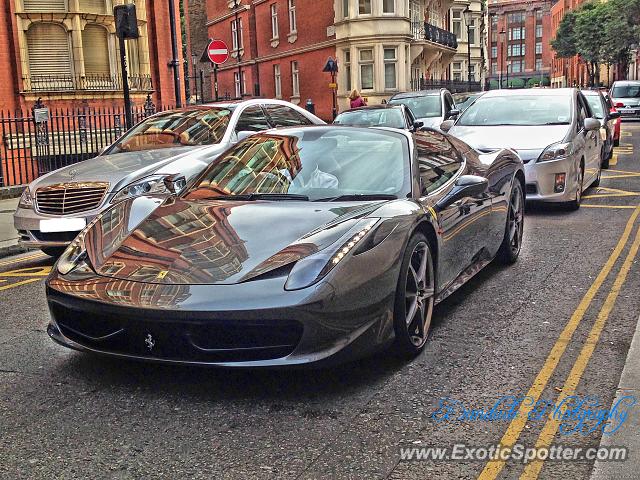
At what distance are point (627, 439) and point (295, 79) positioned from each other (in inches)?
1672

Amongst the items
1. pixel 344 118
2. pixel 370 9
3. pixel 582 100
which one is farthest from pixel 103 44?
pixel 370 9

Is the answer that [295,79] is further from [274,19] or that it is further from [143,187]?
[143,187]

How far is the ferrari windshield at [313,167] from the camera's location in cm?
491

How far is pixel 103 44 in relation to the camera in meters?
23.4

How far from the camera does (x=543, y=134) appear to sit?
1040cm

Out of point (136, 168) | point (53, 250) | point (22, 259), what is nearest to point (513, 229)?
point (136, 168)

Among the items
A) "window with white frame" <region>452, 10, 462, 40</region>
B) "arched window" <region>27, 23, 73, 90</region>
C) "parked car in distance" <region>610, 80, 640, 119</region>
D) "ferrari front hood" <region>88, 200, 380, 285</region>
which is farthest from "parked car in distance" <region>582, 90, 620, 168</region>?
"window with white frame" <region>452, 10, 462, 40</region>

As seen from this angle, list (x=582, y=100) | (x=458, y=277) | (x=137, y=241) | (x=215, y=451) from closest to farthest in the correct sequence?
(x=215, y=451)
(x=137, y=241)
(x=458, y=277)
(x=582, y=100)

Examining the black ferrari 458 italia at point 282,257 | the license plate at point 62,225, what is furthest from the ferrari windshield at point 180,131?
the black ferrari 458 italia at point 282,257

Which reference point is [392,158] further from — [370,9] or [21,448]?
[370,9]

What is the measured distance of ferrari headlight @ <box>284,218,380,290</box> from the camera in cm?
379

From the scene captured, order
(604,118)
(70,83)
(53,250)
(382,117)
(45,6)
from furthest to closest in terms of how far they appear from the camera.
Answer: (70,83) → (45,6) → (604,118) → (382,117) → (53,250)

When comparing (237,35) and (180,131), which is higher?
(237,35)

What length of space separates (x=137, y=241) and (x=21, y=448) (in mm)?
1348
